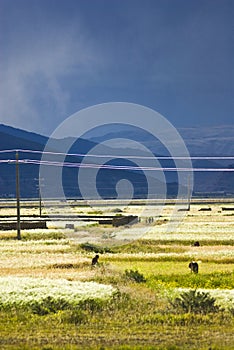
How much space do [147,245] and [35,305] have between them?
28476 mm

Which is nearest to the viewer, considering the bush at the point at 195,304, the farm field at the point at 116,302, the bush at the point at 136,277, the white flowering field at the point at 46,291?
the farm field at the point at 116,302

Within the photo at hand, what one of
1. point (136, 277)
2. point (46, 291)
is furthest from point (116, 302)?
point (136, 277)

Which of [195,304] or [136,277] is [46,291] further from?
[136,277]

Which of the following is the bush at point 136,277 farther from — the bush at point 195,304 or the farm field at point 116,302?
the bush at point 195,304

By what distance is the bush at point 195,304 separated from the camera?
2070cm

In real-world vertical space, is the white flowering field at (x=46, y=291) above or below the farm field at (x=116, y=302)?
above

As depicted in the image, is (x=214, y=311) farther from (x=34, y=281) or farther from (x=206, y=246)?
(x=206, y=246)

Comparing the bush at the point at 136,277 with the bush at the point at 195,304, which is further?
the bush at the point at 136,277

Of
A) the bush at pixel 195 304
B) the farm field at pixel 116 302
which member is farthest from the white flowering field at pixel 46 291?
the bush at pixel 195 304

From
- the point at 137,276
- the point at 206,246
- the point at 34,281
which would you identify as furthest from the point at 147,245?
the point at 34,281

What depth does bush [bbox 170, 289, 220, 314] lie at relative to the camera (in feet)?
67.9

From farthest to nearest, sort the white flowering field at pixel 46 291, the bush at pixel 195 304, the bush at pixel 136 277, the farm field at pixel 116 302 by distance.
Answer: the bush at pixel 136 277 → the white flowering field at pixel 46 291 → the bush at pixel 195 304 → the farm field at pixel 116 302

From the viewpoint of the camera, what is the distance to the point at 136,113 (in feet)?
256

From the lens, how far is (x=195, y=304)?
69.1 feet
